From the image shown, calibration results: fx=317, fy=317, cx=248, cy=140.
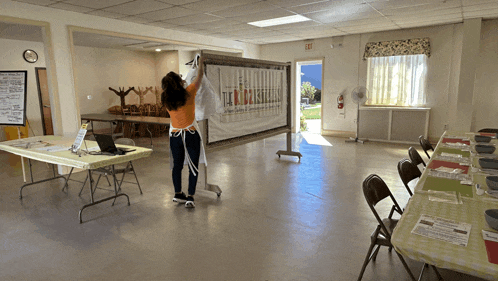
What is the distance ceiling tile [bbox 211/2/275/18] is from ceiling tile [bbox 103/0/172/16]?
997 millimetres

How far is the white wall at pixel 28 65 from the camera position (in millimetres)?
7957

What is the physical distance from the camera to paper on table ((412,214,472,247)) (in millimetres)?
1465

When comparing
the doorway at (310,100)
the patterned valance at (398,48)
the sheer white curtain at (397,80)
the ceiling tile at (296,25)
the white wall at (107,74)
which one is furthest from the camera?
the doorway at (310,100)

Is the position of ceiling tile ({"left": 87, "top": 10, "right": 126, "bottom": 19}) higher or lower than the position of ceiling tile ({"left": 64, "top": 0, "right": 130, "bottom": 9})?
higher

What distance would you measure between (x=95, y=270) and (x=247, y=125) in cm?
314

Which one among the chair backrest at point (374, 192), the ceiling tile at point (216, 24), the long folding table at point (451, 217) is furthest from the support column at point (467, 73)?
the chair backrest at point (374, 192)

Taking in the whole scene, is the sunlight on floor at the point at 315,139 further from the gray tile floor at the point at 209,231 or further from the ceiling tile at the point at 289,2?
the ceiling tile at the point at 289,2

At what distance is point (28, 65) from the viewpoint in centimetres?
840

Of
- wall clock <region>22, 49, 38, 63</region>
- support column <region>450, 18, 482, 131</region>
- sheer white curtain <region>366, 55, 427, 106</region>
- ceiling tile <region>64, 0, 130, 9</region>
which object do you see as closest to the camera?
ceiling tile <region>64, 0, 130, 9</region>

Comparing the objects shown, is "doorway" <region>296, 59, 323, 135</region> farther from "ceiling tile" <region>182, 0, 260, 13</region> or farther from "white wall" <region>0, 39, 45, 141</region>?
"white wall" <region>0, 39, 45, 141</region>

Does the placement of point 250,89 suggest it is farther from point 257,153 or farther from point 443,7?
point 443,7

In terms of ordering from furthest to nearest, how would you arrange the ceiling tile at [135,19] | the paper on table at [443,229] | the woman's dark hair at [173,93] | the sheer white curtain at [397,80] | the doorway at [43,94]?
the doorway at [43,94], the sheer white curtain at [397,80], the ceiling tile at [135,19], the woman's dark hair at [173,93], the paper on table at [443,229]

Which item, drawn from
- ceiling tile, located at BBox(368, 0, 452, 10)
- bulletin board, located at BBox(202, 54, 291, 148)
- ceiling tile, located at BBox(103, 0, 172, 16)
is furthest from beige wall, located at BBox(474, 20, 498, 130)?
ceiling tile, located at BBox(103, 0, 172, 16)

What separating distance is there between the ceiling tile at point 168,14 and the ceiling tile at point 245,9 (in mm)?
519
